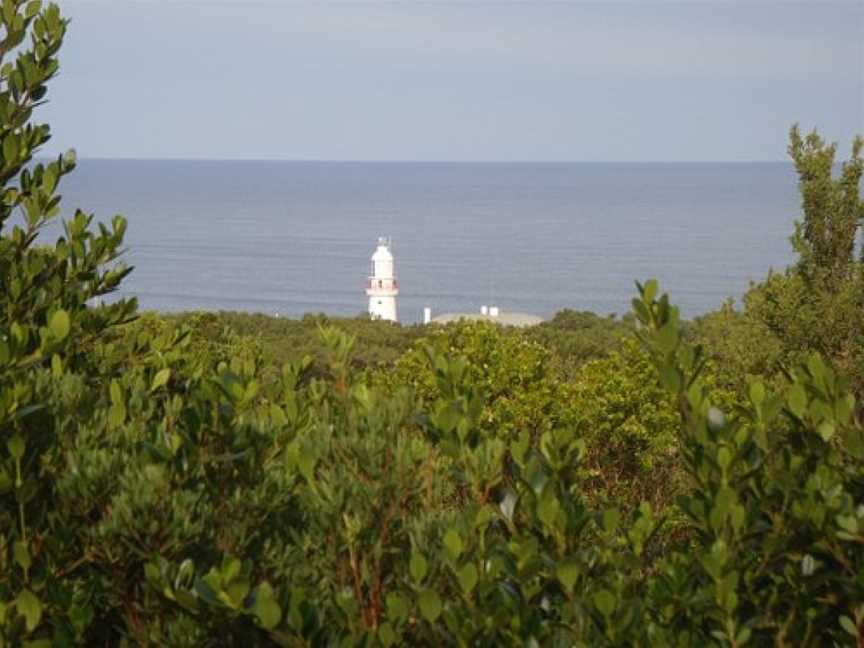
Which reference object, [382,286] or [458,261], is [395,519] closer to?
[382,286]

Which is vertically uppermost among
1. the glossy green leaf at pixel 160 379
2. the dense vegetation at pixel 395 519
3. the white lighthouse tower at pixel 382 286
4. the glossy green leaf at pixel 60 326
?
the white lighthouse tower at pixel 382 286

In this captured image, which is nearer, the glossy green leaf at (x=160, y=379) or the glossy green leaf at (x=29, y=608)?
the glossy green leaf at (x=29, y=608)

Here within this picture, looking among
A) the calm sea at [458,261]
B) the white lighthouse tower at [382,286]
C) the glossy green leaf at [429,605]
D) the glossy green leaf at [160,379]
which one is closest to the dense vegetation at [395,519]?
the glossy green leaf at [429,605]

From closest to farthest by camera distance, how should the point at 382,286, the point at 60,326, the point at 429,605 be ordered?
the point at 429,605 → the point at 60,326 → the point at 382,286

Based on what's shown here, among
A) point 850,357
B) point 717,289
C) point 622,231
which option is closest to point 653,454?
point 850,357

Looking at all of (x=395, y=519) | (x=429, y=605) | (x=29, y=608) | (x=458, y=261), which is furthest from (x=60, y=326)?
(x=458, y=261)

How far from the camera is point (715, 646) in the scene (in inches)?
168

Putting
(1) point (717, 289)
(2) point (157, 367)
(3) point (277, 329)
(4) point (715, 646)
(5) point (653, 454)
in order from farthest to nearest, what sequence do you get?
(1) point (717, 289) → (3) point (277, 329) → (5) point (653, 454) → (2) point (157, 367) → (4) point (715, 646)

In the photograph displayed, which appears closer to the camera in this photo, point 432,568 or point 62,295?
point 432,568

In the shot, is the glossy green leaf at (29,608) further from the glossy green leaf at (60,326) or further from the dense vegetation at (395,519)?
the glossy green leaf at (60,326)

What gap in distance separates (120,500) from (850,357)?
57.3ft

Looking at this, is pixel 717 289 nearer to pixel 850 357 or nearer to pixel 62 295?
pixel 850 357

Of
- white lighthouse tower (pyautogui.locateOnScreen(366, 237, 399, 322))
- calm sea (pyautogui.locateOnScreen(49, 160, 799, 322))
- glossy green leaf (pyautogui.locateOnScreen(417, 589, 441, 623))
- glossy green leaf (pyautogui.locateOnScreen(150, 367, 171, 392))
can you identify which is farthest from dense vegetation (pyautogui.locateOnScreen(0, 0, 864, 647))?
calm sea (pyautogui.locateOnScreen(49, 160, 799, 322))

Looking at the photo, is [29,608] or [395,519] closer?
[29,608]
